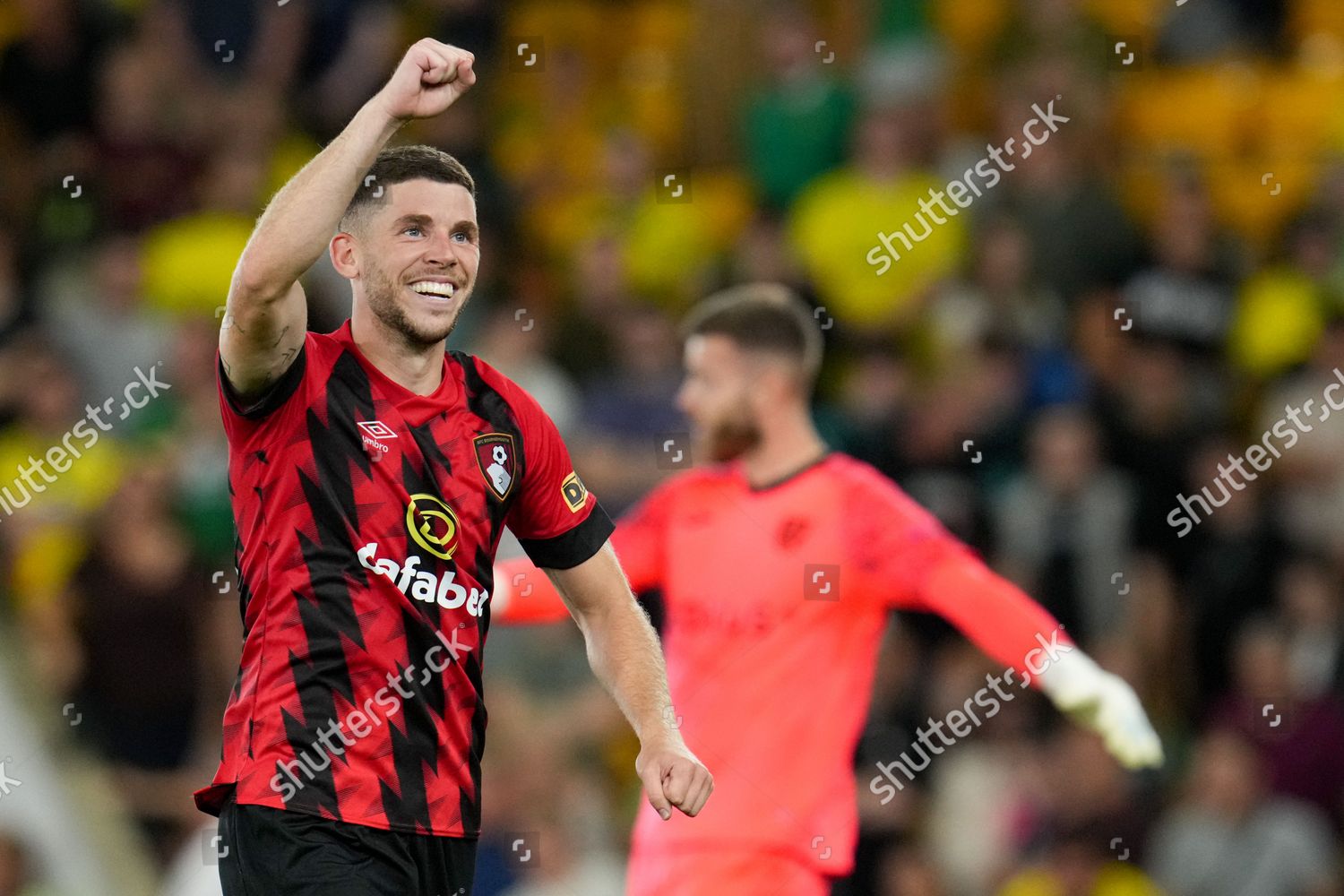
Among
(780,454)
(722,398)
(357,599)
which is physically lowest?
(780,454)

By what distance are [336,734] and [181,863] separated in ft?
16.2

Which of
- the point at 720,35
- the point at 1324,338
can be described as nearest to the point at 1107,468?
the point at 1324,338

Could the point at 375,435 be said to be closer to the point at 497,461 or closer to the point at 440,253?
the point at 497,461

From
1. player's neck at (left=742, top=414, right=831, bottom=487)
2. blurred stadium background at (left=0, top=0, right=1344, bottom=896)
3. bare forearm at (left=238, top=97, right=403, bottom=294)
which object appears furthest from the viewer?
blurred stadium background at (left=0, top=0, right=1344, bottom=896)

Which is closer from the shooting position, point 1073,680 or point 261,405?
point 261,405

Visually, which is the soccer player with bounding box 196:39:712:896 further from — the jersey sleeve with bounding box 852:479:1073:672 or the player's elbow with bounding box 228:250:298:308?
the jersey sleeve with bounding box 852:479:1073:672

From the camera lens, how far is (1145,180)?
36.7 feet

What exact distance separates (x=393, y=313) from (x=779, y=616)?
2178mm

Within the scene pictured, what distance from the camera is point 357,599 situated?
13.9ft

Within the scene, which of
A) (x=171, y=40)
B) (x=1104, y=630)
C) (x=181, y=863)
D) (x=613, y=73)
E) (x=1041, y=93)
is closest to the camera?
(x=181, y=863)

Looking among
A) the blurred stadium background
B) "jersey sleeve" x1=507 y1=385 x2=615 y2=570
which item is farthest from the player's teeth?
the blurred stadium background

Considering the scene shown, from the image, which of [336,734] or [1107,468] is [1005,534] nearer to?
[1107,468]

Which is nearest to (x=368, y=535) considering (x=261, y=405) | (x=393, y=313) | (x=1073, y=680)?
(x=261, y=405)

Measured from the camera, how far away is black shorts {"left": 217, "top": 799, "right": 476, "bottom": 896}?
410cm
